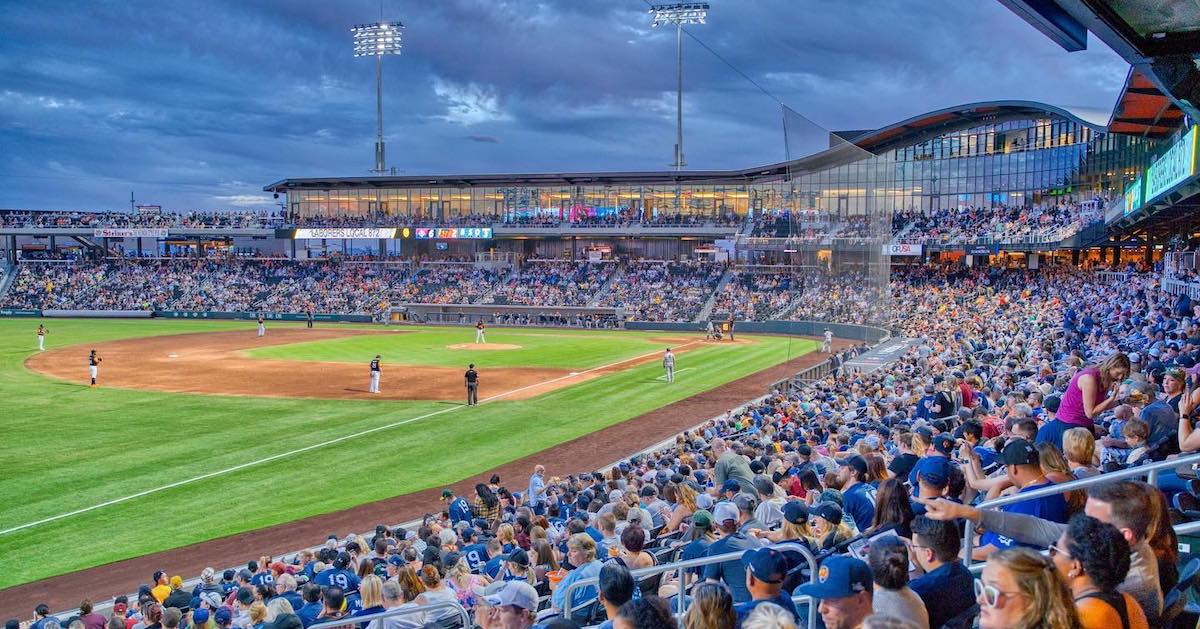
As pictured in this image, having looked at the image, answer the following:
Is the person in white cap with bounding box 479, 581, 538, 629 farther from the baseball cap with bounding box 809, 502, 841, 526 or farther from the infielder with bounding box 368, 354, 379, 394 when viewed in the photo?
the infielder with bounding box 368, 354, 379, 394

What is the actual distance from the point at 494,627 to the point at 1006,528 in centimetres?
319

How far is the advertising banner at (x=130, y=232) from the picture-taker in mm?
80750

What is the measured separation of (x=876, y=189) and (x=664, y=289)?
107 feet

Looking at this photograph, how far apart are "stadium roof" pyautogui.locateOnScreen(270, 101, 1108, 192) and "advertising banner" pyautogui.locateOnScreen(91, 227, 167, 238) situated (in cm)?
1083

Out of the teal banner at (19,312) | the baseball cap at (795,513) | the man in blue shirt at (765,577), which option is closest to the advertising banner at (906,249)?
the baseball cap at (795,513)

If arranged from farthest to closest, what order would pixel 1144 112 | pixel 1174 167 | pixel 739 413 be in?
1. pixel 739 413
2. pixel 1144 112
3. pixel 1174 167

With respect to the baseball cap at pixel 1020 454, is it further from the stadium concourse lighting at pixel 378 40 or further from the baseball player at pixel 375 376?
the stadium concourse lighting at pixel 378 40

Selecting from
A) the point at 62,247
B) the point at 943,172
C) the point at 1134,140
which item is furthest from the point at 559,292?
the point at 62,247

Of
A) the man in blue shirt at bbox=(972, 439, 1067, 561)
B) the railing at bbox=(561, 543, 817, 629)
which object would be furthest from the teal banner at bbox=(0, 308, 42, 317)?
the man in blue shirt at bbox=(972, 439, 1067, 561)

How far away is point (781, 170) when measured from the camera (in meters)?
64.8

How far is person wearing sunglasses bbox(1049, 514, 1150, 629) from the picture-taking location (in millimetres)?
3547

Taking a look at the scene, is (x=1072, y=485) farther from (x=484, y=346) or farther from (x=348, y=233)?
(x=348, y=233)

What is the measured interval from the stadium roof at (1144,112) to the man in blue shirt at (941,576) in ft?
49.5

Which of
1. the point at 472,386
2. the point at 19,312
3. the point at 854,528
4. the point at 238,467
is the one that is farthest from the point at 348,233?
the point at 854,528
